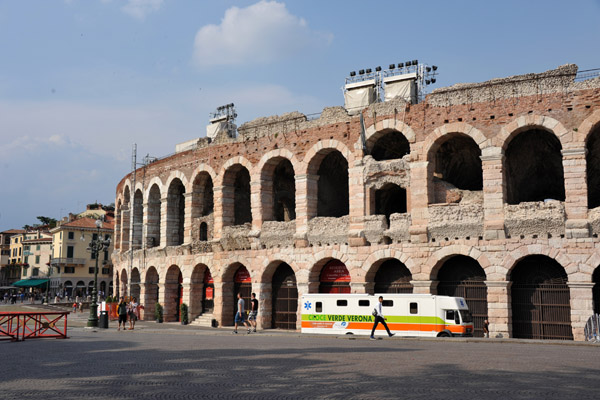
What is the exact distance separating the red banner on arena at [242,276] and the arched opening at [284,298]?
1945mm

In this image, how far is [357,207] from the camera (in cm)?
2738

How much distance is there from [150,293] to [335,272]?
1583 cm

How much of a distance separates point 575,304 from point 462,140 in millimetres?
8818

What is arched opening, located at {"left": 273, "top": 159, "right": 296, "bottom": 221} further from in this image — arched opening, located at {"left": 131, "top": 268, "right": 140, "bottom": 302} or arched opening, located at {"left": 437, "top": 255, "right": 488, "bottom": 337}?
arched opening, located at {"left": 131, "top": 268, "right": 140, "bottom": 302}

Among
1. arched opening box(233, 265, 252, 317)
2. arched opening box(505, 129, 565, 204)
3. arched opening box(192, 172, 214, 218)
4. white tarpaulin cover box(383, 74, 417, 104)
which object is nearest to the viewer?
arched opening box(505, 129, 565, 204)

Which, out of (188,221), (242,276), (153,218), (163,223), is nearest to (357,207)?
(242,276)

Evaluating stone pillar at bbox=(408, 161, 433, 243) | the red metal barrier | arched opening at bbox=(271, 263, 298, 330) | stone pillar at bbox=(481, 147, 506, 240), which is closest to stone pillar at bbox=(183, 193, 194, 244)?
arched opening at bbox=(271, 263, 298, 330)

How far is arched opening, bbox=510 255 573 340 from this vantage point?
907 inches

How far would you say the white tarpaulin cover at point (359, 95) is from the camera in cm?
2973

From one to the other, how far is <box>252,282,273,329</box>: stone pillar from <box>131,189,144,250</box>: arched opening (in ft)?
46.3

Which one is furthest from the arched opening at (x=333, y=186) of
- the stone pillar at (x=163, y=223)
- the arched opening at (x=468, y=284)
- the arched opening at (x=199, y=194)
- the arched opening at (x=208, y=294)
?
the stone pillar at (x=163, y=223)

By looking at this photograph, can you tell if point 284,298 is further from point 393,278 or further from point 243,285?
point 393,278

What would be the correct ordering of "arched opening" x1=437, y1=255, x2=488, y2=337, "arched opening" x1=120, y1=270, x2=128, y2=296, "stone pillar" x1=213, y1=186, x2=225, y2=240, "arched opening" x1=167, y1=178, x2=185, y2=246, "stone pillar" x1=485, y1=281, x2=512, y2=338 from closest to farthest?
1. "stone pillar" x1=485, y1=281, x2=512, y2=338
2. "arched opening" x1=437, y1=255, x2=488, y2=337
3. "stone pillar" x1=213, y1=186, x2=225, y2=240
4. "arched opening" x1=167, y1=178, x2=185, y2=246
5. "arched opening" x1=120, y1=270, x2=128, y2=296

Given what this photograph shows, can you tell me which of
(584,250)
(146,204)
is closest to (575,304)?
(584,250)
